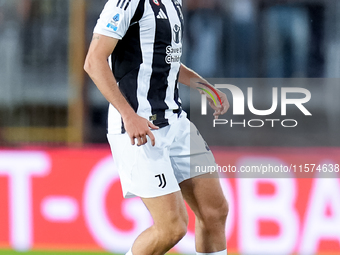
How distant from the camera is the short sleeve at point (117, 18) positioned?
1.57m

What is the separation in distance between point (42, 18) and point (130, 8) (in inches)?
74.9

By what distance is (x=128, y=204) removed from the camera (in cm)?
272

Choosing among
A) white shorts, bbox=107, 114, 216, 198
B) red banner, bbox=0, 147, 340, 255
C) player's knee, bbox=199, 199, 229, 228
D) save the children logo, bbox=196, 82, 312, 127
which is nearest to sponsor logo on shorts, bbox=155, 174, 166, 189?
white shorts, bbox=107, 114, 216, 198

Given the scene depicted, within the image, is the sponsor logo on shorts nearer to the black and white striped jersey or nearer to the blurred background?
the black and white striped jersey

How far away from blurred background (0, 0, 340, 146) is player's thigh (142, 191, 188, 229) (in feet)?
5.54

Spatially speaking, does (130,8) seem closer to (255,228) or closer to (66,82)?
(255,228)

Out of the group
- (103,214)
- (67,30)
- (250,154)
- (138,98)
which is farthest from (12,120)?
(138,98)

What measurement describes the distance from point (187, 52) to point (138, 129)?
1875 mm

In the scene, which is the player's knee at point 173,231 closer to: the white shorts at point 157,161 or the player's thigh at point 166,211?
the player's thigh at point 166,211

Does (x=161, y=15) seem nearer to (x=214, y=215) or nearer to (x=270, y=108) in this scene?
Result: (x=214, y=215)

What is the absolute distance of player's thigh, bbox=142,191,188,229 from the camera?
5.43 feet

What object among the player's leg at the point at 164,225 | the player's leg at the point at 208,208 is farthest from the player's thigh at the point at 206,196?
the player's leg at the point at 164,225

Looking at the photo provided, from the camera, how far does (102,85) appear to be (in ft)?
5.13

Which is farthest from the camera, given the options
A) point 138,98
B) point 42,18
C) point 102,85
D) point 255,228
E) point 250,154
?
point 42,18
